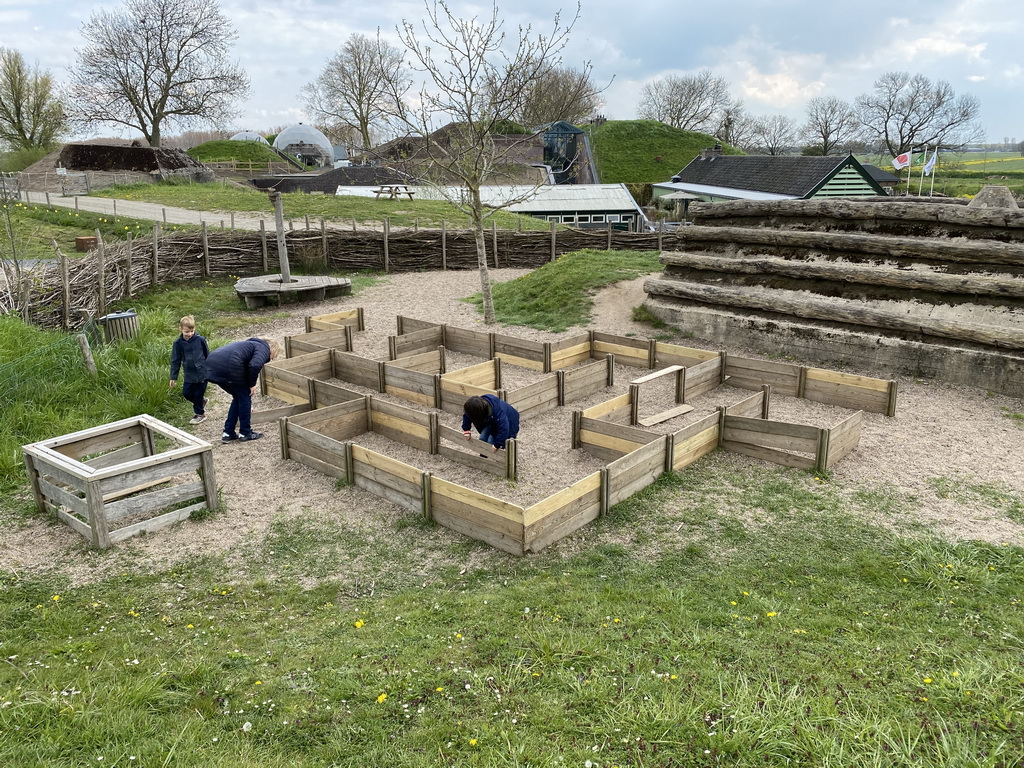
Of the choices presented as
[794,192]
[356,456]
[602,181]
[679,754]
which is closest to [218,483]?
[356,456]

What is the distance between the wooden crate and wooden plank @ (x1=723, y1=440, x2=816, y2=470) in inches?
231

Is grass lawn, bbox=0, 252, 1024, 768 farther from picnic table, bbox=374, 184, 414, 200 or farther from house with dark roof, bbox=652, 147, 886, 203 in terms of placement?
picnic table, bbox=374, 184, 414, 200

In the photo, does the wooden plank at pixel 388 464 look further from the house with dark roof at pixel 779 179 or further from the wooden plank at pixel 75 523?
the house with dark roof at pixel 779 179

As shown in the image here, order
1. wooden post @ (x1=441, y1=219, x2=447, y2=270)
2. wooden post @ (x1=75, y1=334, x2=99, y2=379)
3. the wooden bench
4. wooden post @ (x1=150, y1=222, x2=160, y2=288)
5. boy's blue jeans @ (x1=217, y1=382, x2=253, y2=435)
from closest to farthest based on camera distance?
boy's blue jeans @ (x1=217, y1=382, x2=253, y2=435), wooden post @ (x1=75, y1=334, x2=99, y2=379), the wooden bench, wooden post @ (x1=150, y1=222, x2=160, y2=288), wooden post @ (x1=441, y1=219, x2=447, y2=270)

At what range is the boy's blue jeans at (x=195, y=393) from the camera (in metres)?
9.64

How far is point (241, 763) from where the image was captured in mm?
3818

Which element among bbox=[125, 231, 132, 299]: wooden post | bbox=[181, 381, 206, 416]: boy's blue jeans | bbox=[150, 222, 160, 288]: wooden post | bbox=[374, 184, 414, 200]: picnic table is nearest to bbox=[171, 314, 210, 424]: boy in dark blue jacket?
bbox=[181, 381, 206, 416]: boy's blue jeans

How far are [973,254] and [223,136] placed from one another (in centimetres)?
9578

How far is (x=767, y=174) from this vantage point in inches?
1513

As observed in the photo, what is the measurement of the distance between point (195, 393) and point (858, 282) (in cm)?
1063

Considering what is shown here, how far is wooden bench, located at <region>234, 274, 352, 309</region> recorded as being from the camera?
1694cm

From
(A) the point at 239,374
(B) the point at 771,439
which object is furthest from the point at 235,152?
(B) the point at 771,439

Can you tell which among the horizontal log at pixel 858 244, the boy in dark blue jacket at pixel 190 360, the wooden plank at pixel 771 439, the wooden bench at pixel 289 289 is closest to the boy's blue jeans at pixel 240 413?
the boy in dark blue jacket at pixel 190 360

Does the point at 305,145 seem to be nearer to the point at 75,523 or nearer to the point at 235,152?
the point at 235,152
